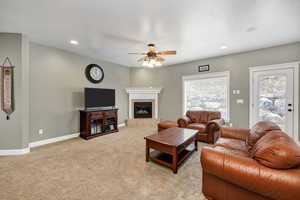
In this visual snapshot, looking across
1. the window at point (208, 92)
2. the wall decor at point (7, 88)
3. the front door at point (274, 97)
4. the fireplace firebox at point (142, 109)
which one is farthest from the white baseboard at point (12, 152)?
the front door at point (274, 97)

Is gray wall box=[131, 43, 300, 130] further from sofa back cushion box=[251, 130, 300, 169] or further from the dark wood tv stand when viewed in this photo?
sofa back cushion box=[251, 130, 300, 169]

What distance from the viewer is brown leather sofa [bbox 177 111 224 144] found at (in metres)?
3.42

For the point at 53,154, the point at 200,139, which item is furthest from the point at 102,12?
the point at 200,139

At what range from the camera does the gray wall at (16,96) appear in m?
2.79

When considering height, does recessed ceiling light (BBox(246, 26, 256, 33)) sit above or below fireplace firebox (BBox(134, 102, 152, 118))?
above

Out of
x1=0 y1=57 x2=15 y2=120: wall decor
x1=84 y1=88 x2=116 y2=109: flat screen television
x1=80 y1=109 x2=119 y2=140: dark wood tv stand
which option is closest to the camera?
x1=0 y1=57 x2=15 y2=120: wall decor

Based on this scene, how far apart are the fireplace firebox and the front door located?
3691mm

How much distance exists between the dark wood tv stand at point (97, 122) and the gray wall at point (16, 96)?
4.27ft

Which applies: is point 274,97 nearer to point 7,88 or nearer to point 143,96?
point 143,96

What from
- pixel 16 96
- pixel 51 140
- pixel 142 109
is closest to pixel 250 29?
pixel 142 109

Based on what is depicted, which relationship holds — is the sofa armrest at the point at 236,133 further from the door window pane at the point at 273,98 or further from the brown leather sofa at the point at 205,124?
the door window pane at the point at 273,98

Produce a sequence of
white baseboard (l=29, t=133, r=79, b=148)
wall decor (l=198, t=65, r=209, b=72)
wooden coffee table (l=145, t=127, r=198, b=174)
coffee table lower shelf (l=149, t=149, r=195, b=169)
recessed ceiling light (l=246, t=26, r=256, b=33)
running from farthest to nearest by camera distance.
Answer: wall decor (l=198, t=65, r=209, b=72), white baseboard (l=29, t=133, r=79, b=148), recessed ceiling light (l=246, t=26, r=256, b=33), coffee table lower shelf (l=149, t=149, r=195, b=169), wooden coffee table (l=145, t=127, r=198, b=174)

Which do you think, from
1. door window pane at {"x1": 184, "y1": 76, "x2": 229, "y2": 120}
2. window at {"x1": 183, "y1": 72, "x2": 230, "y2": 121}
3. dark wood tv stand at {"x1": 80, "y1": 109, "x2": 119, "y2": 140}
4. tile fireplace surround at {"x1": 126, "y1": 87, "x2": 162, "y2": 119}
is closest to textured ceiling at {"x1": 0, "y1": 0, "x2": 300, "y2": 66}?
window at {"x1": 183, "y1": 72, "x2": 230, "y2": 121}

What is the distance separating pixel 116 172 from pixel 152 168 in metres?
0.61
